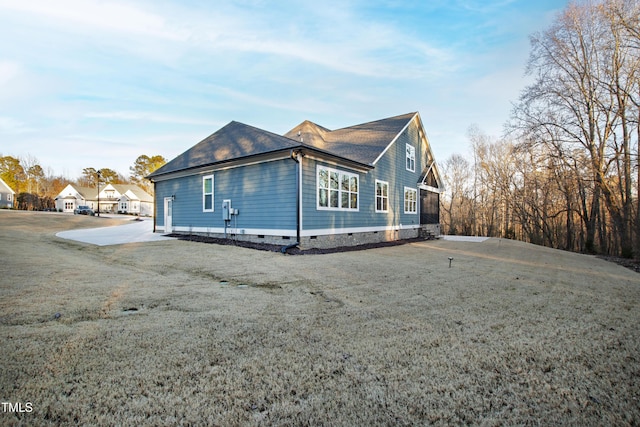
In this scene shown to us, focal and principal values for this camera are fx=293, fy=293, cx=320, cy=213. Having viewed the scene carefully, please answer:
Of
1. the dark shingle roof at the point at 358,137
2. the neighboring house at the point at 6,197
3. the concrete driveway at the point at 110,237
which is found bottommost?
the concrete driveway at the point at 110,237

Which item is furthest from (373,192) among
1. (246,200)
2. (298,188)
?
(246,200)

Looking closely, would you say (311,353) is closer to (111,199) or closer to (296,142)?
(296,142)

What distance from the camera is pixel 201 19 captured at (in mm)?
10914

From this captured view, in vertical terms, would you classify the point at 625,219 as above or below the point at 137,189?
below

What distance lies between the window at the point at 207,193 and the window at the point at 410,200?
10.7 meters

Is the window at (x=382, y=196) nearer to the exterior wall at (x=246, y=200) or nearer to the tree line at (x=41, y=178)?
the exterior wall at (x=246, y=200)

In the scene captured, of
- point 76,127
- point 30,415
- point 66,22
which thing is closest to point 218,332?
point 30,415

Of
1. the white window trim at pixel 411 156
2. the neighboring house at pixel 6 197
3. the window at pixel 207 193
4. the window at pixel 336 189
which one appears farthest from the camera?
the neighboring house at pixel 6 197

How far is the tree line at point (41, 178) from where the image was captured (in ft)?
132

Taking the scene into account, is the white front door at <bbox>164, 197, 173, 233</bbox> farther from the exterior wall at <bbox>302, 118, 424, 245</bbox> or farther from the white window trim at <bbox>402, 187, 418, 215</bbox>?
the white window trim at <bbox>402, 187, 418, 215</bbox>

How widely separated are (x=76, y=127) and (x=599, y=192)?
124 feet

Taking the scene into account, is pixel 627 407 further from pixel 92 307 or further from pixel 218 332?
pixel 92 307

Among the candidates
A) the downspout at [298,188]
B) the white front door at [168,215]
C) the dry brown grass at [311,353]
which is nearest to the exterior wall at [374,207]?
the downspout at [298,188]

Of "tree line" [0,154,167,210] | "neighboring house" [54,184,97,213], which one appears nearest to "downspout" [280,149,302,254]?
"tree line" [0,154,167,210]
